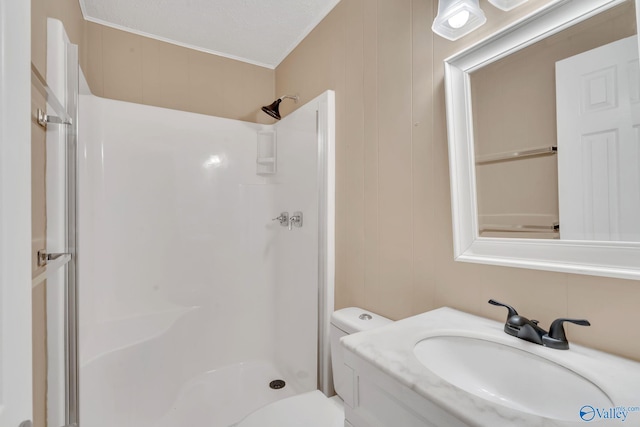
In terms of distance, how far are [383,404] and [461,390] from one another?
206 mm

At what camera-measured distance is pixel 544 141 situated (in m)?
0.80

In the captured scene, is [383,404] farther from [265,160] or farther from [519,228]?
[265,160]

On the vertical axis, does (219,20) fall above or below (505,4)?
above

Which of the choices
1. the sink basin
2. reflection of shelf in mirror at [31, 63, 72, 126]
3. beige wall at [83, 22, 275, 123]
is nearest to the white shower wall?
beige wall at [83, 22, 275, 123]

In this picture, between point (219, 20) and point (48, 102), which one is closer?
point (48, 102)

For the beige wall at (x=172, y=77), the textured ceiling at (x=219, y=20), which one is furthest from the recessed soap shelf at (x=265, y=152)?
the textured ceiling at (x=219, y=20)

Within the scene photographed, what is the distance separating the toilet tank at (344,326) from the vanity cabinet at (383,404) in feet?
1.30

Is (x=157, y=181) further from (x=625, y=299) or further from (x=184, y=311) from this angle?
(x=625, y=299)

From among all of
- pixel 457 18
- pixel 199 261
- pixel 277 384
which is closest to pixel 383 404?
pixel 457 18

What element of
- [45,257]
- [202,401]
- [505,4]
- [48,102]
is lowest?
[202,401]

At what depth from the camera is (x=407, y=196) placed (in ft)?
3.89

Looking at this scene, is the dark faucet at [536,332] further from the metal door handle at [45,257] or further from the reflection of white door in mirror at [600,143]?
the metal door handle at [45,257]

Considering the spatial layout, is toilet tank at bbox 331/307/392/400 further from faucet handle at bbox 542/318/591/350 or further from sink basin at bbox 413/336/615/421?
faucet handle at bbox 542/318/591/350
